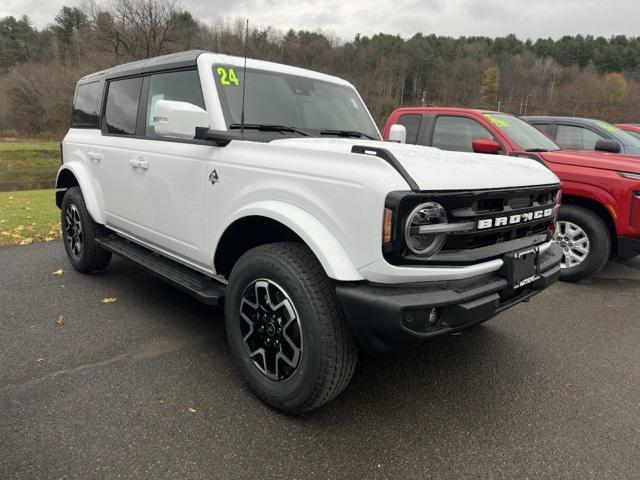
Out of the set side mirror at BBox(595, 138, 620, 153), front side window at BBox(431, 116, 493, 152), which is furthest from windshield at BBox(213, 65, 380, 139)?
side mirror at BBox(595, 138, 620, 153)

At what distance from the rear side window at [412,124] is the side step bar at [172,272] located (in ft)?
13.2

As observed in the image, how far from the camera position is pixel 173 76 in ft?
11.2

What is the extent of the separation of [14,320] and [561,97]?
58490 millimetres

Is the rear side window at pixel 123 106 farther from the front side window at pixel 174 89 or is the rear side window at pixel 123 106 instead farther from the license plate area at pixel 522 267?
the license plate area at pixel 522 267

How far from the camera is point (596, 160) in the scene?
4.98 meters

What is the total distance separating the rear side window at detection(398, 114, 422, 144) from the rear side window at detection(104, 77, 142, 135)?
3764 millimetres

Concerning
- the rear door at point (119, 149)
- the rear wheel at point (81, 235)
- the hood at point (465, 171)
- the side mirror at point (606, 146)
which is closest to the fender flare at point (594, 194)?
the side mirror at point (606, 146)

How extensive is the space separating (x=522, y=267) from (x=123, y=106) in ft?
11.5

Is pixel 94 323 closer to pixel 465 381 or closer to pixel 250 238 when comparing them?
pixel 250 238

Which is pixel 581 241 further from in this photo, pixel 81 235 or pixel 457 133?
pixel 81 235

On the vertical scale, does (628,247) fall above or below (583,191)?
below

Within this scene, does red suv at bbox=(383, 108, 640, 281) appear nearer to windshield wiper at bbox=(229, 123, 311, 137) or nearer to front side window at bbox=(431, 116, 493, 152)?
front side window at bbox=(431, 116, 493, 152)

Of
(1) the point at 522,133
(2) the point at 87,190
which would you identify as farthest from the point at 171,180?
(1) the point at 522,133

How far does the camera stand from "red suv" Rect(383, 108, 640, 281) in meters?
4.66
